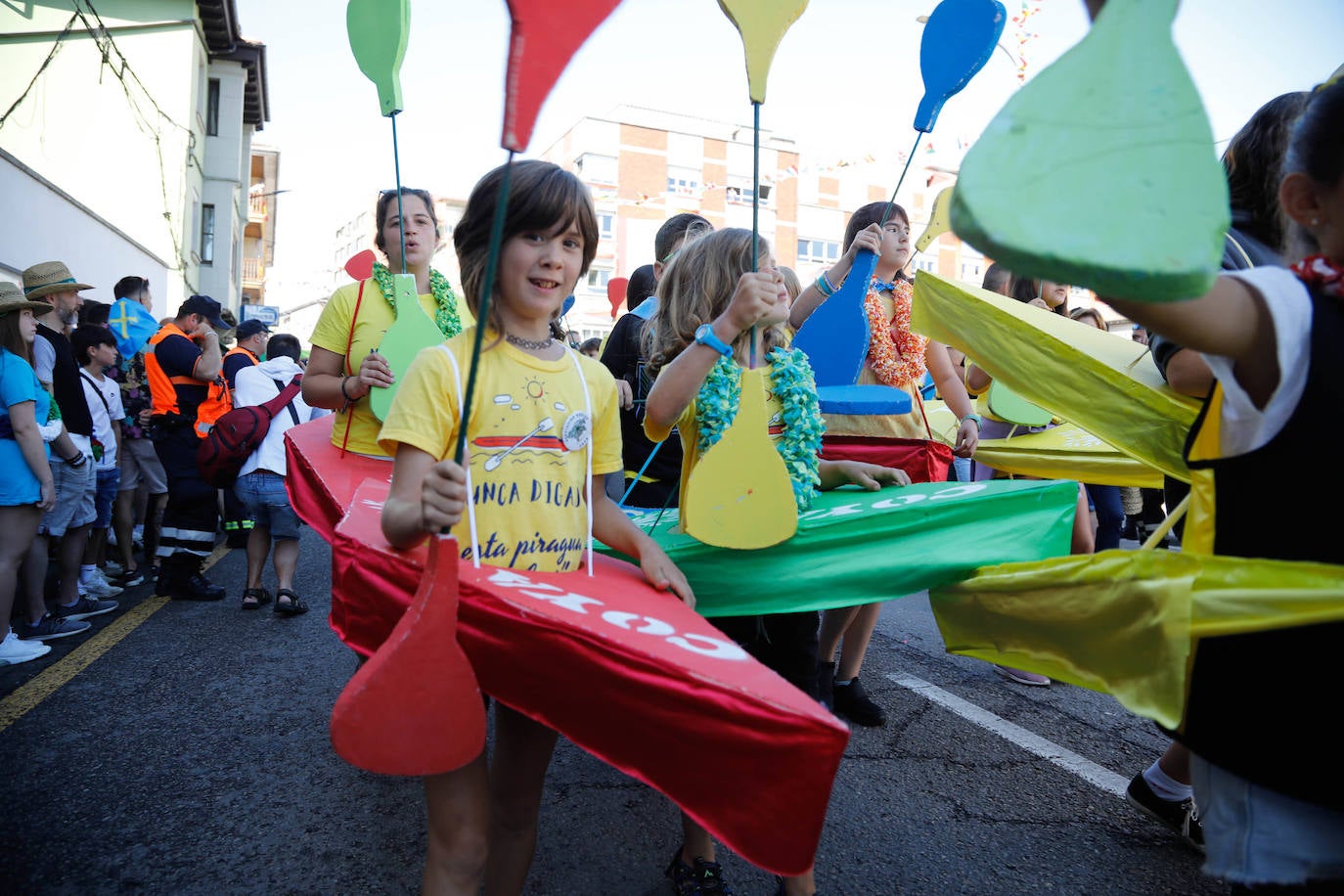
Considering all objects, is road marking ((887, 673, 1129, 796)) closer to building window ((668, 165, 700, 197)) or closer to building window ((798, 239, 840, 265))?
building window ((668, 165, 700, 197))

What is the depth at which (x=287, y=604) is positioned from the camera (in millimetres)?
4902

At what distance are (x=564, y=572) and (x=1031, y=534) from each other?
1169mm

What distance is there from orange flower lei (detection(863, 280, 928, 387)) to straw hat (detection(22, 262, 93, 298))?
4.76m

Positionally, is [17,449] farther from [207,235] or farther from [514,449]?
[207,235]

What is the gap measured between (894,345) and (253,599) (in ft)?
13.5

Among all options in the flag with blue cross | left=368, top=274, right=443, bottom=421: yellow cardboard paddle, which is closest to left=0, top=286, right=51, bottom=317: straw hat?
left=368, top=274, right=443, bottom=421: yellow cardboard paddle

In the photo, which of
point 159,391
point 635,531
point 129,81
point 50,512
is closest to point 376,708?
point 635,531

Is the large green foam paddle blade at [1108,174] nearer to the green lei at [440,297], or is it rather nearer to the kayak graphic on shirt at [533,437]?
the kayak graphic on shirt at [533,437]

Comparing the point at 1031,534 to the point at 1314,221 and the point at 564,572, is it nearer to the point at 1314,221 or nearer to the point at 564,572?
the point at 1314,221

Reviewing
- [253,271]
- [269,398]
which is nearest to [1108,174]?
[269,398]

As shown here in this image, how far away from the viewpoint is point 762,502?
2.02m

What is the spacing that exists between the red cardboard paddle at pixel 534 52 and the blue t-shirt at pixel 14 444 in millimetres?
3838

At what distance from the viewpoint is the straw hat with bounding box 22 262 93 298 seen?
16.3 feet

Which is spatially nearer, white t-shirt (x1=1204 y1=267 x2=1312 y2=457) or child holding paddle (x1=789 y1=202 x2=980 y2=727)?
white t-shirt (x1=1204 y1=267 x2=1312 y2=457)
